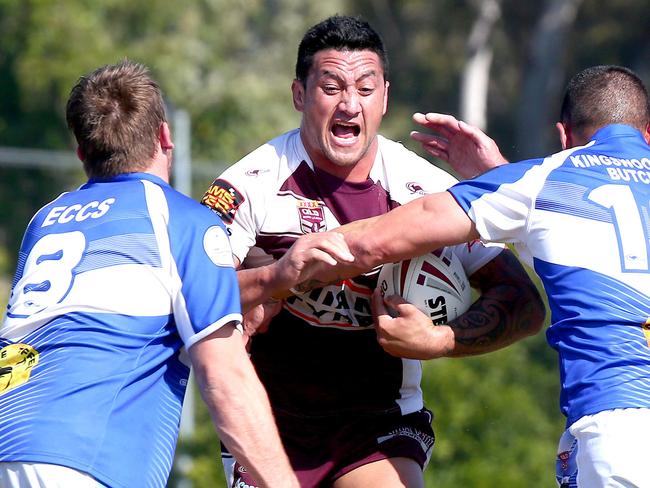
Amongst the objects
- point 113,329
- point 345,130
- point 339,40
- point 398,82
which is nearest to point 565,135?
point 345,130

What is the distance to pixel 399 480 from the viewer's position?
5.33m

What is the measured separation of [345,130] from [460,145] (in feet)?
2.00

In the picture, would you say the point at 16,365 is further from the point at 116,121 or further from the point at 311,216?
the point at 311,216

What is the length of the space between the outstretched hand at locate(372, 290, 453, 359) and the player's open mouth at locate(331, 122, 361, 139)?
0.85 metres

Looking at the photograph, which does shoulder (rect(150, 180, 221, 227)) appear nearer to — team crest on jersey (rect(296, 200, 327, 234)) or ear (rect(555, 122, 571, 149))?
team crest on jersey (rect(296, 200, 327, 234))

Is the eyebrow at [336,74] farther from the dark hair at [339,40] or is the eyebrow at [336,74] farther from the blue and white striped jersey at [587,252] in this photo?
the blue and white striped jersey at [587,252]

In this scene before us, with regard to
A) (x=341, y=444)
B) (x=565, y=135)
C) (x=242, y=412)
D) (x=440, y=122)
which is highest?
(x=440, y=122)

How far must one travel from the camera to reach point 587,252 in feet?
15.0

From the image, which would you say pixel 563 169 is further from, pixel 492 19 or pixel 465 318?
pixel 492 19

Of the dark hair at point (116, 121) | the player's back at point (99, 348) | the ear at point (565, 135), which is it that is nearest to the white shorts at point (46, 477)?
the player's back at point (99, 348)

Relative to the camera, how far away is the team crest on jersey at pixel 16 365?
13.9 feet

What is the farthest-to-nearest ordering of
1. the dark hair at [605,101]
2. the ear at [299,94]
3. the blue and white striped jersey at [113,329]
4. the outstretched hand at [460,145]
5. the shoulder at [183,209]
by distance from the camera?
the ear at [299,94], the outstretched hand at [460,145], the dark hair at [605,101], the shoulder at [183,209], the blue and white striped jersey at [113,329]

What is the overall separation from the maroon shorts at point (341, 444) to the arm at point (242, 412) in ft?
4.20

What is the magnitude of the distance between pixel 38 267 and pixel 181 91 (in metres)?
18.1
